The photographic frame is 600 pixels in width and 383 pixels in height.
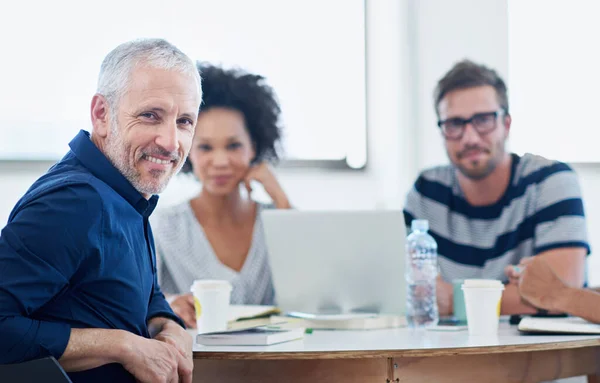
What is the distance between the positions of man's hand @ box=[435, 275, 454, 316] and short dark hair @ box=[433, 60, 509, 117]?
885 millimetres

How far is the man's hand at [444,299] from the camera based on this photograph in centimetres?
219

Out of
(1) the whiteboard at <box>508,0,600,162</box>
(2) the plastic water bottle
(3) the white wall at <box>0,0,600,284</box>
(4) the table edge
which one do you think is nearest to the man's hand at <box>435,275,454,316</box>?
(2) the plastic water bottle

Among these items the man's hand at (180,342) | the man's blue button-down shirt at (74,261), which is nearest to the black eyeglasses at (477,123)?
the man's hand at (180,342)

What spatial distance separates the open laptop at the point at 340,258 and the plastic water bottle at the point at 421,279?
0.15 feet

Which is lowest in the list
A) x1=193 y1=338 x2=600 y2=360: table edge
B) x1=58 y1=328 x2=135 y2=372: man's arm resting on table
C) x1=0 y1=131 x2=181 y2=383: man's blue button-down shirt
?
x1=193 y1=338 x2=600 y2=360: table edge

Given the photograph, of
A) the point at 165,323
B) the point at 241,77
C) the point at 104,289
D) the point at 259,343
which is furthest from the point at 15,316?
the point at 241,77

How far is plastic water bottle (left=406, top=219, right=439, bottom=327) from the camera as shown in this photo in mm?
1998

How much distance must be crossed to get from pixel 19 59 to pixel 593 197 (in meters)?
2.91

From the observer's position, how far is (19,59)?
139 inches

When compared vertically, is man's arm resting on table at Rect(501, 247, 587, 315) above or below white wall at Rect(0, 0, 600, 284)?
below

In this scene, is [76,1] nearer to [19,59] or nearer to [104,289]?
[19,59]

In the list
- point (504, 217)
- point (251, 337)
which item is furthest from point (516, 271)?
point (251, 337)

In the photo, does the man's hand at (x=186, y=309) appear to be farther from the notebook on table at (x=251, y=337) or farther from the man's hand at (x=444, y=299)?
the man's hand at (x=444, y=299)

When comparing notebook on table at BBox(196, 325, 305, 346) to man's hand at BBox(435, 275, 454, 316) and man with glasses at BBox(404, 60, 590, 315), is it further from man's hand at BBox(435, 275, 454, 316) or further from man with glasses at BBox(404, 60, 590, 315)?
man with glasses at BBox(404, 60, 590, 315)
